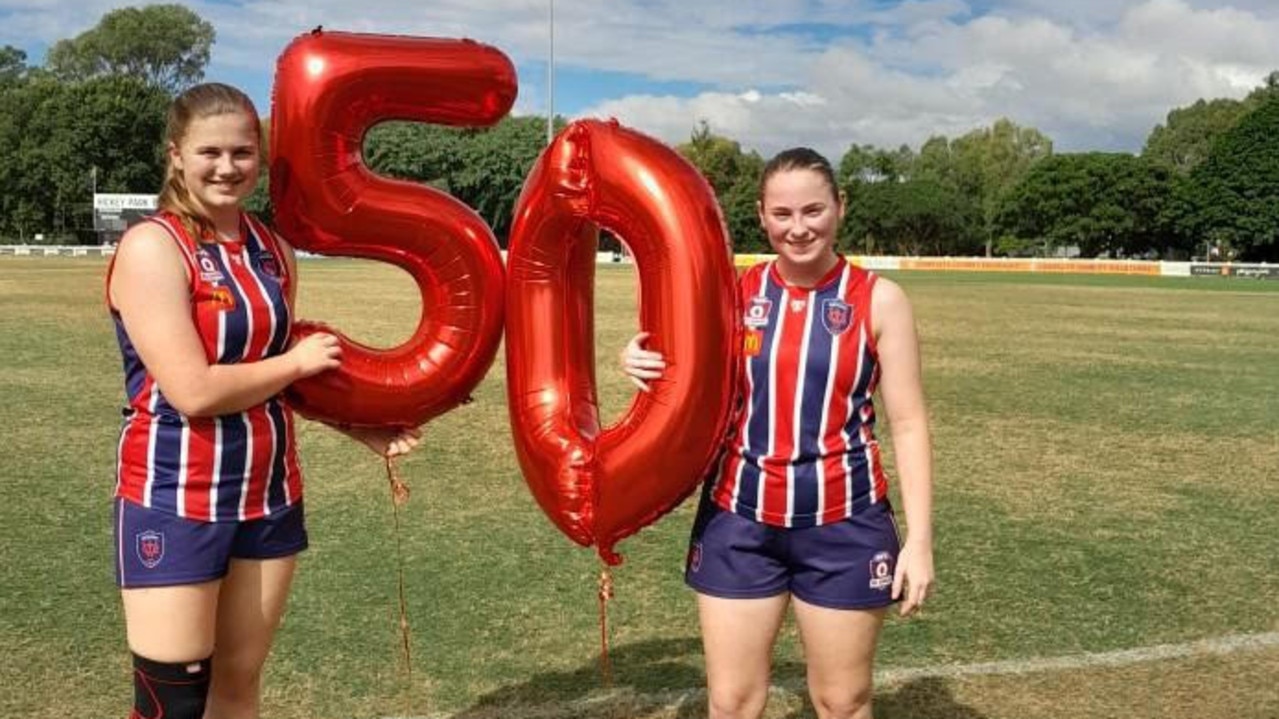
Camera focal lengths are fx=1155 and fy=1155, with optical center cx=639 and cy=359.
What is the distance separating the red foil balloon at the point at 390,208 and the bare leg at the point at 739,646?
0.94 m

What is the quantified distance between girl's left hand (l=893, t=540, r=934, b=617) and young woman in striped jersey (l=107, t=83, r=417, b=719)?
151 centimetres

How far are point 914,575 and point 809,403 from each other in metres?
0.49

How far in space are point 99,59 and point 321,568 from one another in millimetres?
94131

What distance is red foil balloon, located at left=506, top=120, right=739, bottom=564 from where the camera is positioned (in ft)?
9.21

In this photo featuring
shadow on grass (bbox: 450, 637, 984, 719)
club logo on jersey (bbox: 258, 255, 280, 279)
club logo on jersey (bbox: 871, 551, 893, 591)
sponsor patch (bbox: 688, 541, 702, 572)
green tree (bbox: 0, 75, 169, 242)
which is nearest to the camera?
club logo on jersey (bbox: 258, 255, 280, 279)

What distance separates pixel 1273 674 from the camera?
171 inches

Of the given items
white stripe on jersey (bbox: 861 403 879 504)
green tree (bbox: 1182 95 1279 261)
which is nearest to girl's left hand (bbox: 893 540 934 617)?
white stripe on jersey (bbox: 861 403 879 504)

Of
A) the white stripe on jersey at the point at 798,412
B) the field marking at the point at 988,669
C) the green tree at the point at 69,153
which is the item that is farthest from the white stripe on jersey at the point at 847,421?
the green tree at the point at 69,153

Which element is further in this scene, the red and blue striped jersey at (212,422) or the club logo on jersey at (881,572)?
the club logo on jersey at (881,572)

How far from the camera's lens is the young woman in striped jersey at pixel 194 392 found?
2496mm

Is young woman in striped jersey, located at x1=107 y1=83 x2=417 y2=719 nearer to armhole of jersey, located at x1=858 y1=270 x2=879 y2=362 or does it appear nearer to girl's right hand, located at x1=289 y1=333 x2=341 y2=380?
girl's right hand, located at x1=289 y1=333 x2=341 y2=380

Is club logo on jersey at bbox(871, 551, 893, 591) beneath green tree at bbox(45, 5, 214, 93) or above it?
beneath

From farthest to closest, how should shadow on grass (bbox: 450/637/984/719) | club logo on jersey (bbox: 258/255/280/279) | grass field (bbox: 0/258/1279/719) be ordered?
1. grass field (bbox: 0/258/1279/719)
2. shadow on grass (bbox: 450/637/984/719)
3. club logo on jersey (bbox: 258/255/280/279)

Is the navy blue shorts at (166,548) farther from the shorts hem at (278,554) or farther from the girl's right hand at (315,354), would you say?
the girl's right hand at (315,354)
